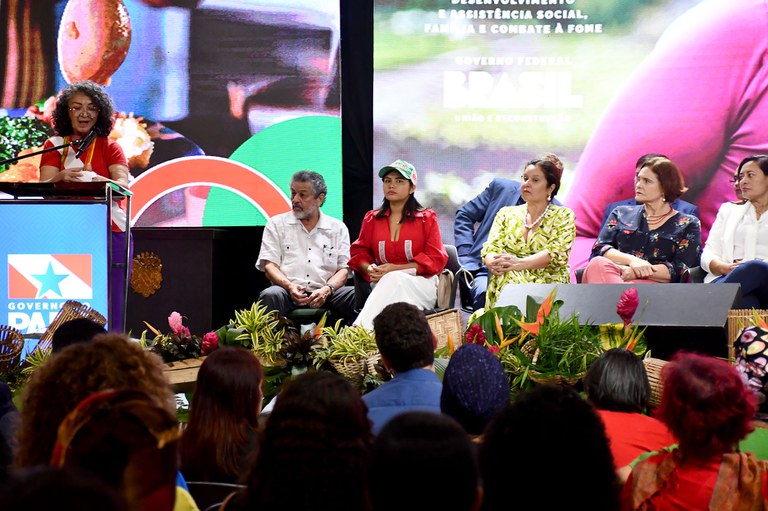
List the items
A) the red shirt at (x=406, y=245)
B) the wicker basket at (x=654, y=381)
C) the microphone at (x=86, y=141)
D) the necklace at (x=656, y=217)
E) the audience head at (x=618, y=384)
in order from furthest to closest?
the necklace at (x=656, y=217), the red shirt at (x=406, y=245), the microphone at (x=86, y=141), the wicker basket at (x=654, y=381), the audience head at (x=618, y=384)

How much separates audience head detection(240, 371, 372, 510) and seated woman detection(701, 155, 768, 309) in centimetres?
375

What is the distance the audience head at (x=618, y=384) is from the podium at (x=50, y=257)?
2.22 meters

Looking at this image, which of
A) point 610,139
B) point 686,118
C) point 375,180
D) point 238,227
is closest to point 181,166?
point 238,227

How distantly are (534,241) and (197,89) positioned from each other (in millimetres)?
3069

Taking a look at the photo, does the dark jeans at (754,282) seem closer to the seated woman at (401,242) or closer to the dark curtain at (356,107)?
the seated woman at (401,242)

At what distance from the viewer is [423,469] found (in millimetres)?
1139

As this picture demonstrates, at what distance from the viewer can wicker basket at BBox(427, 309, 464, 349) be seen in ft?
12.4

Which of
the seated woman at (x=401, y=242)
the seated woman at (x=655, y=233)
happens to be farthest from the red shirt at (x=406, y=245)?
the seated woman at (x=655, y=233)

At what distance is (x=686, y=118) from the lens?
633 centimetres

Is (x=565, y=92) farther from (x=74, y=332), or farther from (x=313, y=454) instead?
(x=313, y=454)

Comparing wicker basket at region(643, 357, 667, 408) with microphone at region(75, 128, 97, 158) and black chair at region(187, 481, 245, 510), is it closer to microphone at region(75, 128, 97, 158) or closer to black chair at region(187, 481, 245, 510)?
black chair at region(187, 481, 245, 510)

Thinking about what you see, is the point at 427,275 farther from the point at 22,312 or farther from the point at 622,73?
the point at 622,73

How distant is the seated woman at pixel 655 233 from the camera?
4.89 m

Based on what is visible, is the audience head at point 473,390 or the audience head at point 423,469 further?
the audience head at point 473,390
